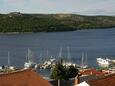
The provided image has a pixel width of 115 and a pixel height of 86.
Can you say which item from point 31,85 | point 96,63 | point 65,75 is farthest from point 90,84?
point 96,63

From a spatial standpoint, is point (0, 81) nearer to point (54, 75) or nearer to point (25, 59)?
point (54, 75)

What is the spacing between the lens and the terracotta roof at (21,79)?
73.4ft

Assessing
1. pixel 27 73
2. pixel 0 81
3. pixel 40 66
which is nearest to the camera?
pixel 0 81

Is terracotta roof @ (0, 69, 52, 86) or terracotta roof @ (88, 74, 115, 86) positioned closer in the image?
terracotta roof @ (88, 74, 115, 86)

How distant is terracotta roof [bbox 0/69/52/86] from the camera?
22.4 meters

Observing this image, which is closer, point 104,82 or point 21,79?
point 104,82

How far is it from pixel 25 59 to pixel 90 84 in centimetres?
7309

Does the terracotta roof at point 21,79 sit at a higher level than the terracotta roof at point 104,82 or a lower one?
lower

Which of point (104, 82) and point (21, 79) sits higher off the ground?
point (104, 82)

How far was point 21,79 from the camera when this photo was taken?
23047mm

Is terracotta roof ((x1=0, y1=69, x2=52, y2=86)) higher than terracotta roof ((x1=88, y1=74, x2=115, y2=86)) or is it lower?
lower

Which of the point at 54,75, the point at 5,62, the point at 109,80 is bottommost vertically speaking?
the point at 5,62

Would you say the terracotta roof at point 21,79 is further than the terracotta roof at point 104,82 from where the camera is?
Yes

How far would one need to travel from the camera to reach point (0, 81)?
22.1 meters
